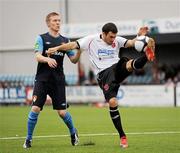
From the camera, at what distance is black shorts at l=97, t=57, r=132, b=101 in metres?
12.0

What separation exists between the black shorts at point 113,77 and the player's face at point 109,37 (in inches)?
16.3

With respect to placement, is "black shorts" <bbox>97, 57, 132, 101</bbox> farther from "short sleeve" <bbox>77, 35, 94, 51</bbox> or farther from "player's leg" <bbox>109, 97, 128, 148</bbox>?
"short sleeve" <bbox>77, 35, 94, 51</bbox>

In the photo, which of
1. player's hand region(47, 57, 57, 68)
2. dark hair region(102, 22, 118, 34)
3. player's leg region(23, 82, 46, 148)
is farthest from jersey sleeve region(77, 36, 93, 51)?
player's leg region(23, 82, 46, 148)

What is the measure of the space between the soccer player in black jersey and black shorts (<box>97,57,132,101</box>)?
73cm

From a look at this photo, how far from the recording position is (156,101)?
31.1 m

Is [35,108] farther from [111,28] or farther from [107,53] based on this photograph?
[111,28]

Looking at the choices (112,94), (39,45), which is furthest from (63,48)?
(112,94)

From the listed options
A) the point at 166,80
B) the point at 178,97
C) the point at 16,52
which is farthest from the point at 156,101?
the point at 16,52

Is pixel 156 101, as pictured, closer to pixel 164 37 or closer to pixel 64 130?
pixel 164 37

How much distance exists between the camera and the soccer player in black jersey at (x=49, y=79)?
12367mm

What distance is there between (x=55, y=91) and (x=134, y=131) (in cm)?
423

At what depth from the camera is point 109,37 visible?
12039 mm

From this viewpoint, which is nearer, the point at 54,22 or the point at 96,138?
the point at 54,22

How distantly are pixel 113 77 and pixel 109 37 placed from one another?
0.79 meters
